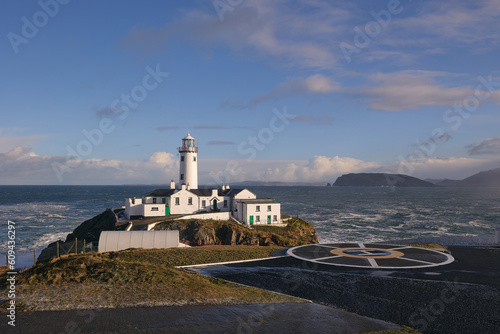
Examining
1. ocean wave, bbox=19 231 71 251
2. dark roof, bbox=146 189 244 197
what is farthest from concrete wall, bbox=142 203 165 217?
ocean wave, bbox=19 231 71 251

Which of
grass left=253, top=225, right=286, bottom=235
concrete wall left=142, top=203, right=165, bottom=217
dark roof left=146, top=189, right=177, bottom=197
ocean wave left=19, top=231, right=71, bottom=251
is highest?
dark roof left=146, top=189, right=177, bottom=197

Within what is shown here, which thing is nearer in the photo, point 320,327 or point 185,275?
point 320,327

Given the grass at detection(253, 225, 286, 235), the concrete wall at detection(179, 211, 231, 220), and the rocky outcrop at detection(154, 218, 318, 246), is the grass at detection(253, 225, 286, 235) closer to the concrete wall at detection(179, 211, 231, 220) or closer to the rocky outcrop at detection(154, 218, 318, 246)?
the rocky outcrop at detection(154, 218, 318, 246)

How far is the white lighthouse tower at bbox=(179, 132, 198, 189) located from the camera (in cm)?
6391

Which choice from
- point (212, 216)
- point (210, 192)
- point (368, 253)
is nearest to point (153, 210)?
point (212, 216)

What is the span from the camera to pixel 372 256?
28.3m

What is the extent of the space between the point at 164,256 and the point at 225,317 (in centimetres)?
1467

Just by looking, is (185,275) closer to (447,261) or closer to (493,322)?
(493,322)

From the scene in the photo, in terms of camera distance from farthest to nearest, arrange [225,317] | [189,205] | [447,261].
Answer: [189,205]
[447,261]
[225,317]

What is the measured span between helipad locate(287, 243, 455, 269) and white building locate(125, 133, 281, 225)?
23529 mm

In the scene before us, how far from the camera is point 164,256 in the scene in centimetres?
2759

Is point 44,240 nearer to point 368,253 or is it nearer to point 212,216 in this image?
point 212,216

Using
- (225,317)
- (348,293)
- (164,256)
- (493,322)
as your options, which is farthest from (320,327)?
(164,256)

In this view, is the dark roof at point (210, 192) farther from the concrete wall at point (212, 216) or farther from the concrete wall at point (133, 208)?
the concrete wall at point (133, 208)
